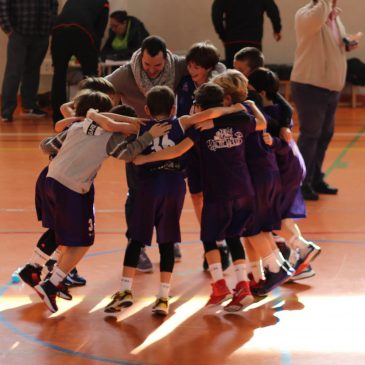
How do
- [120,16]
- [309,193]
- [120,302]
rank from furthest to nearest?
[120,16] < [309,193] < [120,302]

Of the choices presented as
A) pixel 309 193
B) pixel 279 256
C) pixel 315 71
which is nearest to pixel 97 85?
pixel 279 256

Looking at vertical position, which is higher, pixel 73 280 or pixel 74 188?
pixel 74 188

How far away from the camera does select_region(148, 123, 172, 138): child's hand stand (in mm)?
4320

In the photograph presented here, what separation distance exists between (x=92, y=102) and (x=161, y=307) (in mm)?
1088

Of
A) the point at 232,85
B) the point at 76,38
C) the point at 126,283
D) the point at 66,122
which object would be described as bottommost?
the point at 126,283

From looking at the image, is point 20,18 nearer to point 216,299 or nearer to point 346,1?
point 346,1

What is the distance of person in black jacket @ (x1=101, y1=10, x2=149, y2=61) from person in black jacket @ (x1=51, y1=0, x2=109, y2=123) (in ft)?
6.03

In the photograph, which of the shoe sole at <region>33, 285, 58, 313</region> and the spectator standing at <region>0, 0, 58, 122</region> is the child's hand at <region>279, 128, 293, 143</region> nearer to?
the shoe sole at <region>33, 285, 58, 313</region>

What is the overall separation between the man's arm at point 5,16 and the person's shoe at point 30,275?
23.9 ft

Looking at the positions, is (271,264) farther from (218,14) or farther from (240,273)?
(218,14)

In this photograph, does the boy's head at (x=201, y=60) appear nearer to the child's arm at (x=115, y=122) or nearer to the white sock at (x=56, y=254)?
the child's arm at (x=115, y=122)

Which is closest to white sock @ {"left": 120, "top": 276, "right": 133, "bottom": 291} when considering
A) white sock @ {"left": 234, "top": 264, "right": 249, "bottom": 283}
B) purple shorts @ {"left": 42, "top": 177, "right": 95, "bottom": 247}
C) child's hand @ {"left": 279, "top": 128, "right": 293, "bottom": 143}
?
purple shorts @ {"left": 42, "top": 177, "right": 95, "bottom": 247}

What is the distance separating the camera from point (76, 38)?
10.1 meters

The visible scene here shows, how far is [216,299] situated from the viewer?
4.48 metres
